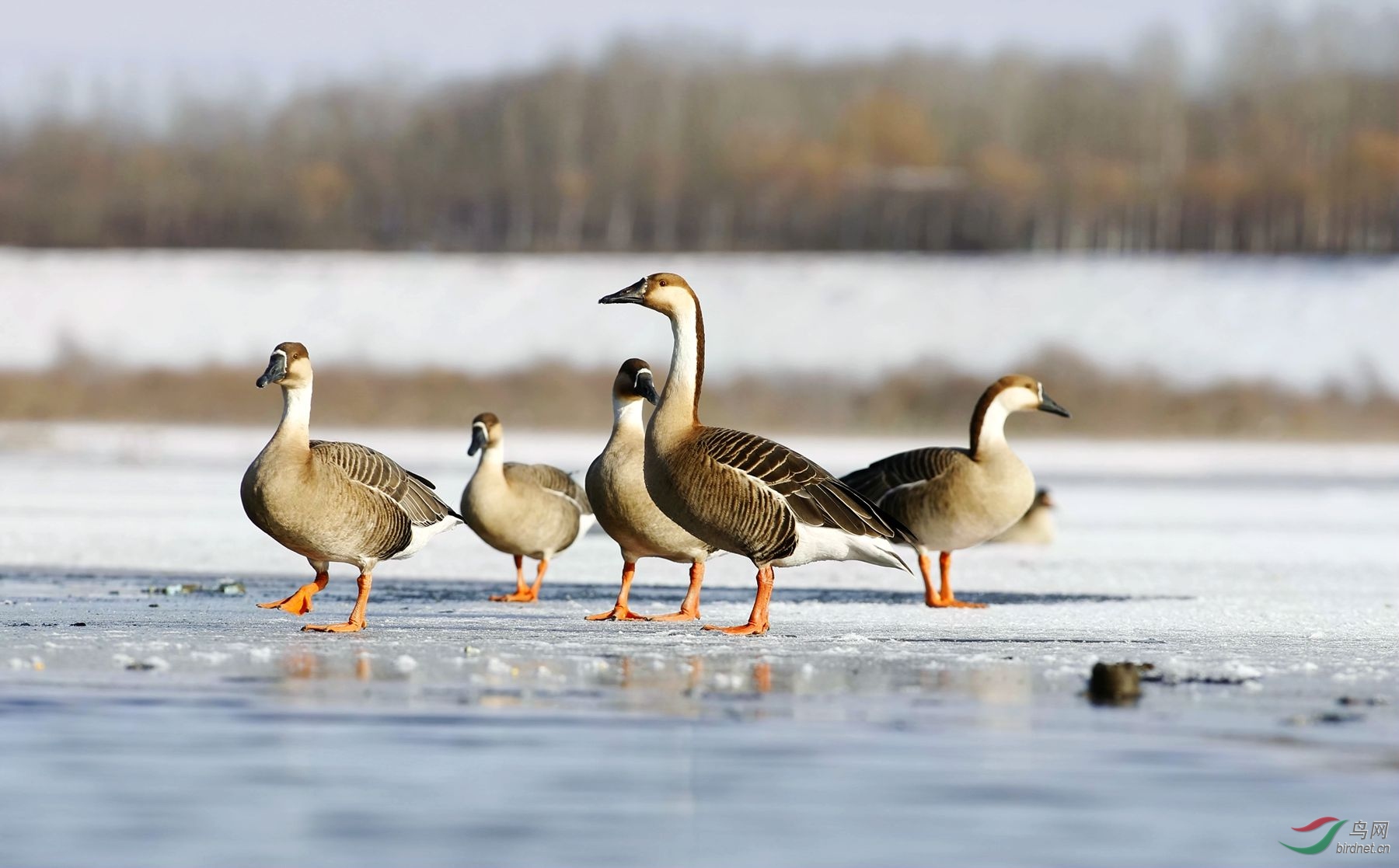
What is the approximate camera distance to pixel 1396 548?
15562 mm

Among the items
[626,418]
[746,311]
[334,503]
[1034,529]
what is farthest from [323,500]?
[746,311]

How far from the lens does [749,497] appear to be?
31.7 ft

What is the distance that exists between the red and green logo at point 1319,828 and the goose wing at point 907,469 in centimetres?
624

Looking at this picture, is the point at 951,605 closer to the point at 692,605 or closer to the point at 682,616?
the point at 692,605

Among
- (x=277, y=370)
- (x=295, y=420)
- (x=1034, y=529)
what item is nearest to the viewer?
(x=295, y=420)

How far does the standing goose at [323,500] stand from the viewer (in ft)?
31.8

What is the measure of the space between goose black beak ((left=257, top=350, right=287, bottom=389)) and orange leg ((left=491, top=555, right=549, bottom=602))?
1.99 metres

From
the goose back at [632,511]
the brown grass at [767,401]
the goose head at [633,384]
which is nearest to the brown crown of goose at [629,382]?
the goose head at [633,384]

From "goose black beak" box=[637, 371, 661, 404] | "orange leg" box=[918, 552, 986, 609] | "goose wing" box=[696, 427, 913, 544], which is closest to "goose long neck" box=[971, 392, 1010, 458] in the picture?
"orange leg" box=[918, 552, 986, 609]

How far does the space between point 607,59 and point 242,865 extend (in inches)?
2791

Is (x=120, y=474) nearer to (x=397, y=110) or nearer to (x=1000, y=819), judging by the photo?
(x=1000, y=819)

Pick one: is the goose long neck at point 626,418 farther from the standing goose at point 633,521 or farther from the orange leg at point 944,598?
the orange leg at point 944,598

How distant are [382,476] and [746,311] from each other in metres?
40.8

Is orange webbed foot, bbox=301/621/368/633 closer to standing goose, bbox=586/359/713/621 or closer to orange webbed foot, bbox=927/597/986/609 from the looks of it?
standing goose, bbox=586/359/713/621
